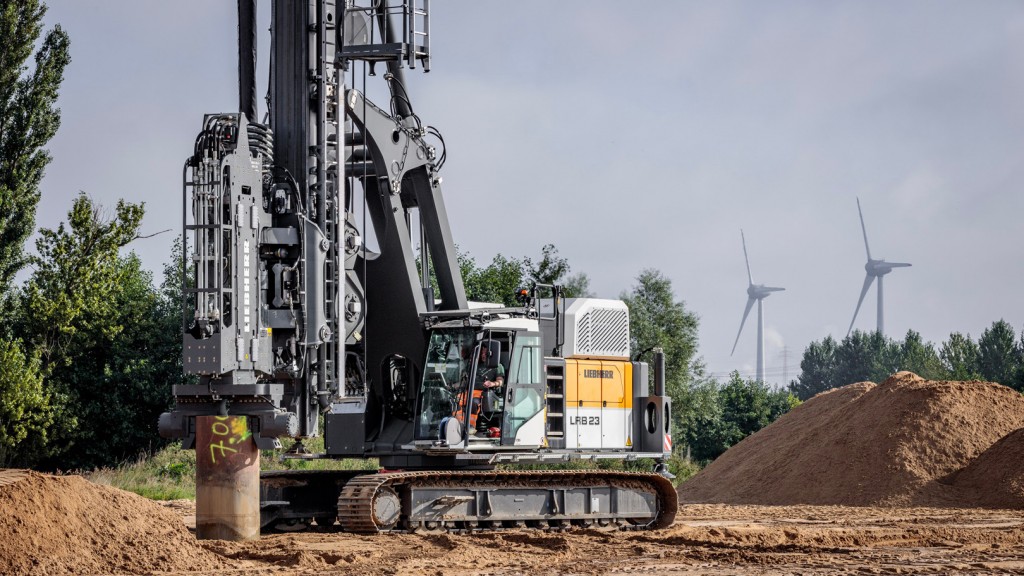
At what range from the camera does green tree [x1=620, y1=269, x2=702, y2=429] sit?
59847 millimetres

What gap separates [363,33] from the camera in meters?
17.7

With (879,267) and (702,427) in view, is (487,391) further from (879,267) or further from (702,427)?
(879,267)

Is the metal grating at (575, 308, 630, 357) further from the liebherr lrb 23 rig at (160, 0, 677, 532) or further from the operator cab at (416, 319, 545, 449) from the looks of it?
the operator cab at (416, 319, 545, 449)

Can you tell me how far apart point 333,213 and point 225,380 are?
9.20ft

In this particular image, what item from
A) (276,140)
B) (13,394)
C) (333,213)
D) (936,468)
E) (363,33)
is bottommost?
(936,468)

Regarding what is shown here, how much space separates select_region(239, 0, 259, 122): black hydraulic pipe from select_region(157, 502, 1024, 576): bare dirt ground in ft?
20.2

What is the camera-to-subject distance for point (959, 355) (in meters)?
99.5

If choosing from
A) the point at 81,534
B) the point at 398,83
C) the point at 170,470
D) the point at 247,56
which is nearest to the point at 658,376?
the point at 398,83

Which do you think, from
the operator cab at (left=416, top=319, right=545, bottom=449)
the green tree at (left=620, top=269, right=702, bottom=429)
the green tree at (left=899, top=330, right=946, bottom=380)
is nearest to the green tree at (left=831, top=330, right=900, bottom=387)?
the green tree at (left=899, top=330, right=946, bottom=380)

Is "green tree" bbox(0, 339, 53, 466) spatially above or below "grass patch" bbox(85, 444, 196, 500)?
above

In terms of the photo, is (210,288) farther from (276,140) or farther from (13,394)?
(13,394)

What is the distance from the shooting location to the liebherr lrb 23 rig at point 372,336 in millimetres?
15414

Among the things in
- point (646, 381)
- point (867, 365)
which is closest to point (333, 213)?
point (646, 381)

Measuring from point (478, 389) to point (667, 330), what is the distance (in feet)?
154
